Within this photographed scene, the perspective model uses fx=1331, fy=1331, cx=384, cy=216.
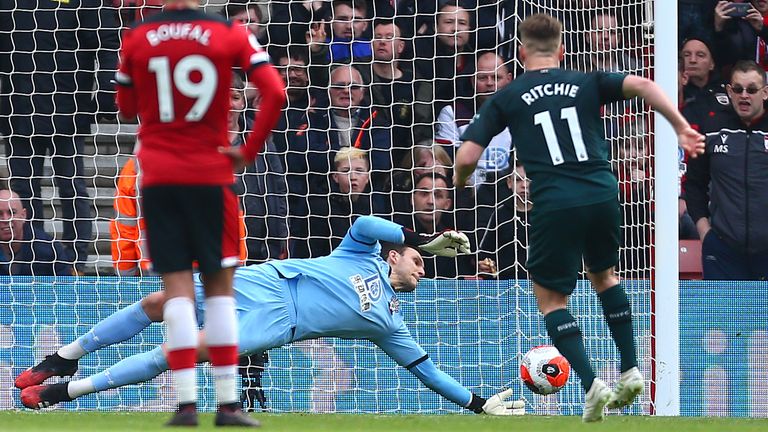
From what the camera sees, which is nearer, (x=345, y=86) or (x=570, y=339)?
(x=570, y=339)

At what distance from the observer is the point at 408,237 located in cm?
777

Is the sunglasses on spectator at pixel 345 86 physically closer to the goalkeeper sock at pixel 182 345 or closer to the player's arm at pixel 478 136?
the player's arm at pixel 478 136

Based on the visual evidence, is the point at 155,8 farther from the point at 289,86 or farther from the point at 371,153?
the point at 371,153

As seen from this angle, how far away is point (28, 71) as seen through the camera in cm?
1024

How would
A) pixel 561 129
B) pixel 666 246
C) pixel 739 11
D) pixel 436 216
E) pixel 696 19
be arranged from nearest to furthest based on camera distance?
pixel 561 129
pixel 666 246
pixel 436 216
pixel 739 11
pixel 696 19

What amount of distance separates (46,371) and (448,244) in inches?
96.2

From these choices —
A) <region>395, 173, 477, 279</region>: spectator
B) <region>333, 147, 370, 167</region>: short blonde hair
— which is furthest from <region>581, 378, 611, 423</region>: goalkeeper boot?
<region>333, 147, 370, 167</region>: short blonde hair

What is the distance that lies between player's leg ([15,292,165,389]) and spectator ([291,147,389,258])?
218cm

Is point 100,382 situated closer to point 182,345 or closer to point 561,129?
point 182,345

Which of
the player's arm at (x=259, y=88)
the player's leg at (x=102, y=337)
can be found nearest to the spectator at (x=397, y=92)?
the player's leg at (x=102, y=337)

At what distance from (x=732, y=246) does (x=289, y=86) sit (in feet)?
11.6

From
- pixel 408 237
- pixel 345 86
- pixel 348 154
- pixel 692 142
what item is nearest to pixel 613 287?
pixel 692 142

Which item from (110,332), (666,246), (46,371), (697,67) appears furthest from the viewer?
(697,67)

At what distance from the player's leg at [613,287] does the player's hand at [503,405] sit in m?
1.83
